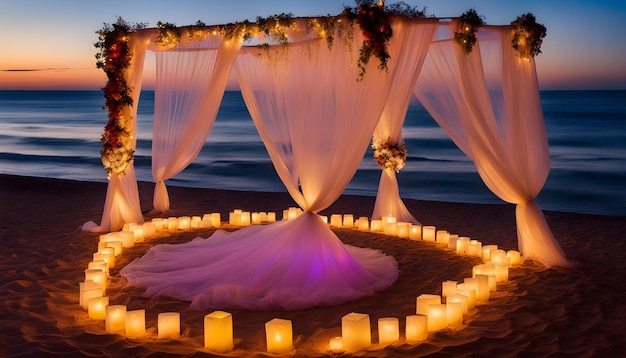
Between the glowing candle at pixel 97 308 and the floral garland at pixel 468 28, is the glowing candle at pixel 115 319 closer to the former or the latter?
the glowing candle at pixel 97 308

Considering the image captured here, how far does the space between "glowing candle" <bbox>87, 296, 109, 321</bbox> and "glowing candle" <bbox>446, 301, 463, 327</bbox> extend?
2.25m

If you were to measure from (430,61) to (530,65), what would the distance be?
88cm

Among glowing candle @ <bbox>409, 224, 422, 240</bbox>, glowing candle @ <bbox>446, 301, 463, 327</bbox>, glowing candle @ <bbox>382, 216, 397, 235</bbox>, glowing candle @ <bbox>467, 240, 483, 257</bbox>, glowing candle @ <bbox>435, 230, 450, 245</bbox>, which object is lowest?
glowing candle @ <bbox>446, 301, 463, 327</bbox>

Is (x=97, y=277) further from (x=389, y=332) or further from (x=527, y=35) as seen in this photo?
(x=527, y=35)

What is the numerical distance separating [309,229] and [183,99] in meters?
2.55

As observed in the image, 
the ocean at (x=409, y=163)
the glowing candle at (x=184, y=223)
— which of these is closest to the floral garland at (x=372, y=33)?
the glowing candle at (x=184, y=223)

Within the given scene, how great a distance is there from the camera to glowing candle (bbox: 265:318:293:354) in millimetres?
3373

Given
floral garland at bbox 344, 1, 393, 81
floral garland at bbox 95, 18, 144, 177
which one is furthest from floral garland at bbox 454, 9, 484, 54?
floral garland at bbox 95, 18, 144, 177

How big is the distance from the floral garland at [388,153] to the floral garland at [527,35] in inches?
80.2

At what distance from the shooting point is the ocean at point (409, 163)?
42.6 feet

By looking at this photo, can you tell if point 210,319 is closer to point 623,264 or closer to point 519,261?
point 519,261

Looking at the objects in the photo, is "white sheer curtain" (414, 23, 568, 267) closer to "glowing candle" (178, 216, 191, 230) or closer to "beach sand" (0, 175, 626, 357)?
"beach sand" (0, 175, 626, 357)

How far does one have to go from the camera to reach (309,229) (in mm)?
4832

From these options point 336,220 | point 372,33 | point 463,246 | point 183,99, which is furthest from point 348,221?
point 372,33
